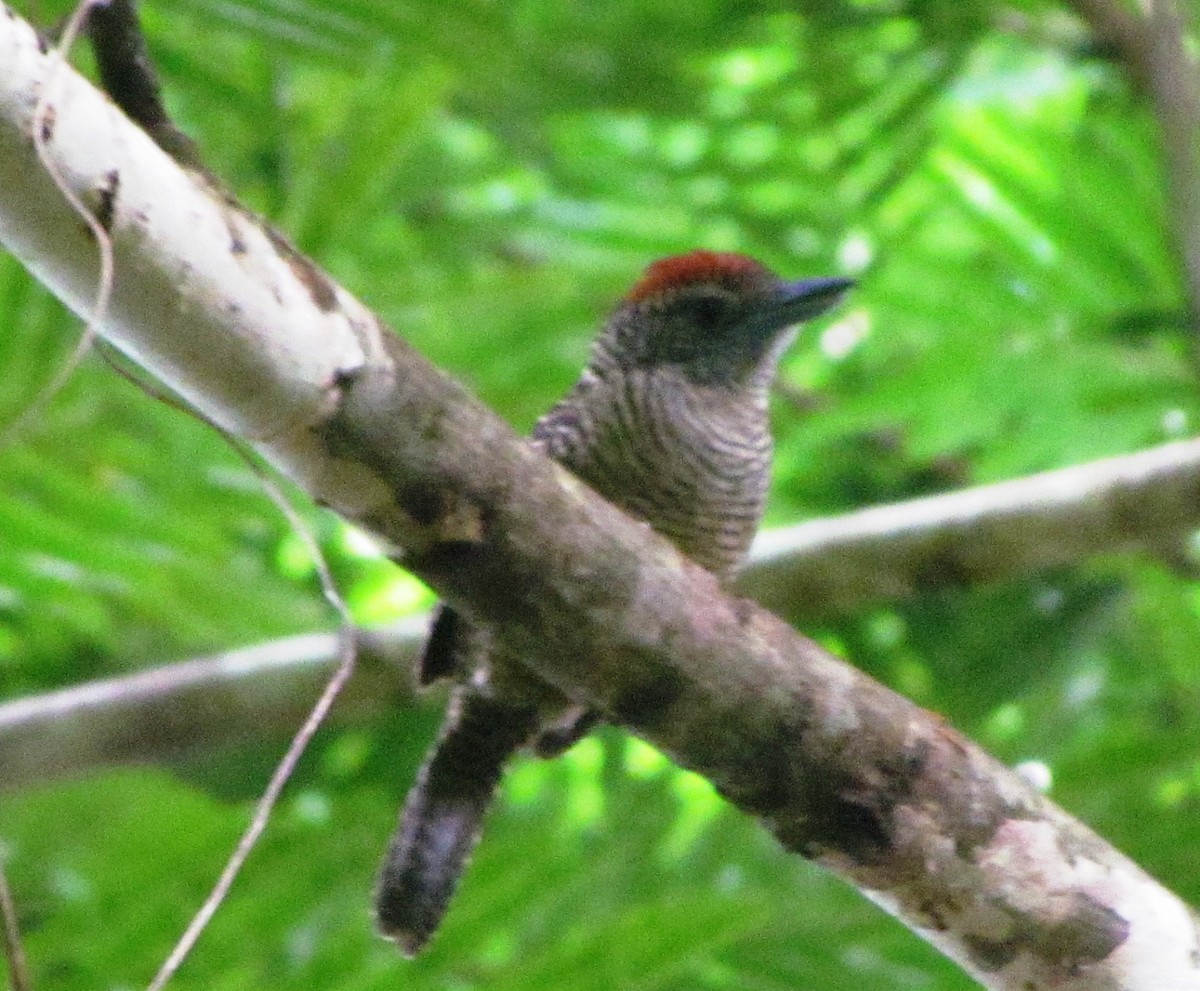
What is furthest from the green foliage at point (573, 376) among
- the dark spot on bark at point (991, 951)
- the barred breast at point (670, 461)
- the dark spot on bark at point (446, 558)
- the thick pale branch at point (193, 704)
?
the dark spot on bark at point (446, 558)

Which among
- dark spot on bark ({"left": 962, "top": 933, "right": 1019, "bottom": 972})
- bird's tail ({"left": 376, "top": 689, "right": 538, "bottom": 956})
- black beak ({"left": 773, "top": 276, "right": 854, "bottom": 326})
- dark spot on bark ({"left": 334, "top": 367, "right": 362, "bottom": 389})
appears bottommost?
bird's tail ({"left": 376, "top": 689, "right": 538, "bottom": 956})

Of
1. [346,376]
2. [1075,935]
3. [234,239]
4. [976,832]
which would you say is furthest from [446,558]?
[1075,935]

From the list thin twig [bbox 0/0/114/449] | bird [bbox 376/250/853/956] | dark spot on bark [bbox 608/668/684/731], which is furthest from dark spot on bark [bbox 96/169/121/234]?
bird [bbox 376/250/853/956]

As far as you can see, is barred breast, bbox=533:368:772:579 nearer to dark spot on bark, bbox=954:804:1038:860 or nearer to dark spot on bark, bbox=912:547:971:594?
dark spot on bark, bbox=912:547:971:594

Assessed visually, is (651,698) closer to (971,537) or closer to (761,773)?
(761,773)

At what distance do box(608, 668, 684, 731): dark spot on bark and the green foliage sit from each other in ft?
2.98

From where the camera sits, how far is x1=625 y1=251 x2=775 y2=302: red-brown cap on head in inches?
105

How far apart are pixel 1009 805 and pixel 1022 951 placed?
14cm

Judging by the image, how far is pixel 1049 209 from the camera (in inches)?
132

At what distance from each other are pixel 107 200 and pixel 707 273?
4.39ft

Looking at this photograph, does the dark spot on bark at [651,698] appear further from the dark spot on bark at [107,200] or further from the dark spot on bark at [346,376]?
the dark spot on bark at [107,200]

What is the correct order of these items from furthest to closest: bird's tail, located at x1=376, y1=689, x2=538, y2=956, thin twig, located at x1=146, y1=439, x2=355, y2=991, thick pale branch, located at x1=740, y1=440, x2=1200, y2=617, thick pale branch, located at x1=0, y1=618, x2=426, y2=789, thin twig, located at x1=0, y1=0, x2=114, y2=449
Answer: thick pale branch, located at x1=740, y1=440, x2=1200, y2=617
thick pale branch, located at x1=0, y1=618, x2=426, y2=789
bird's tail, located at x1=376, y1=689, x2=538, y2=956
thin twig, located at x1=146, y1=439, x2=355, y2=991
thin twig, located at x1=0, y1=0, x2=114, y2=449

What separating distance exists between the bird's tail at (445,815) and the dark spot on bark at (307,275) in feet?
2.76

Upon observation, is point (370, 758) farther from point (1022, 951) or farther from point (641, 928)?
point (1022, 951)
